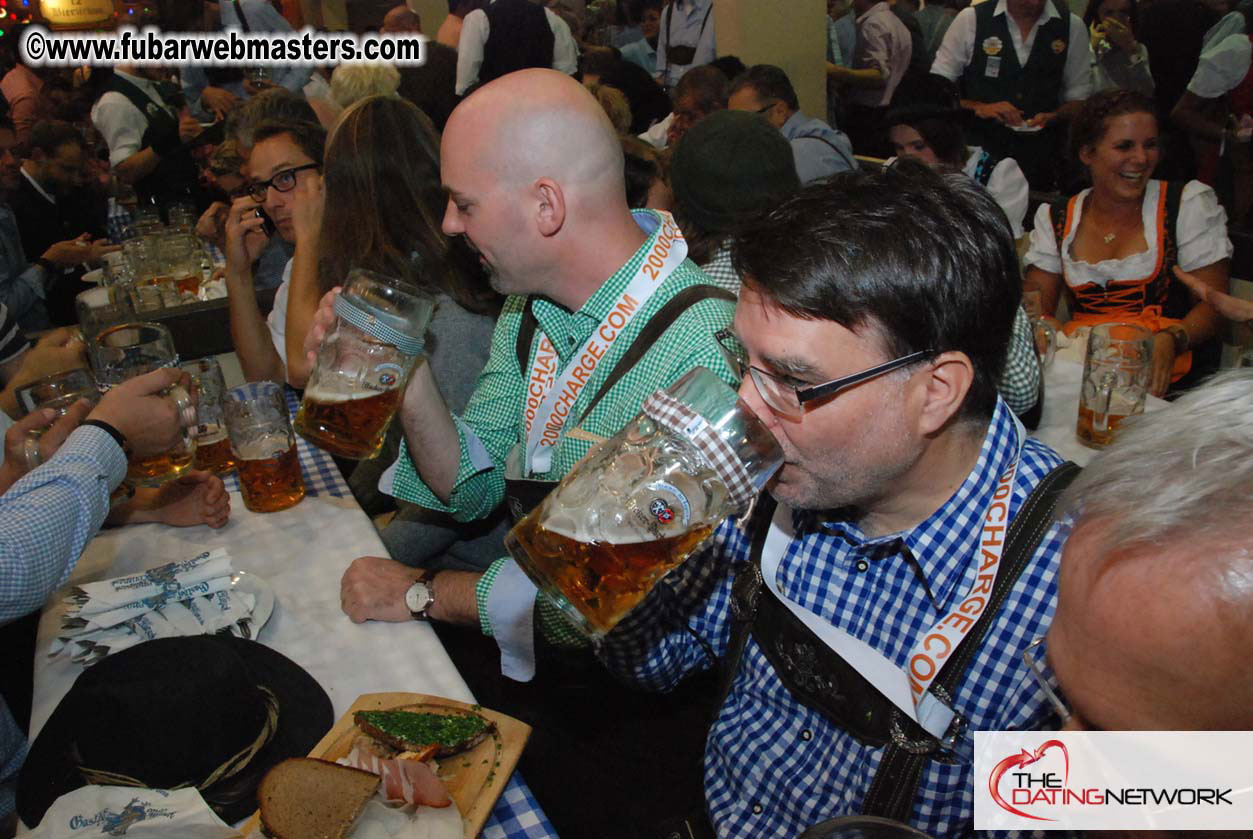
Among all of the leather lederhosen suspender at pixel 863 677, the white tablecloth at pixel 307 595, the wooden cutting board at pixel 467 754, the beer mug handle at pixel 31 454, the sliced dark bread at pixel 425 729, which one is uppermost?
the leather lederhosen suspender at pixel 863 677

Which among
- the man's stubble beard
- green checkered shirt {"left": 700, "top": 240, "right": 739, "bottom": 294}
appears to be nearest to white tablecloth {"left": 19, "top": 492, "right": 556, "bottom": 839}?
the man's stubble beard

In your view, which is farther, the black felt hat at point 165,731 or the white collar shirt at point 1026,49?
the white collar shirt at point 1026,49

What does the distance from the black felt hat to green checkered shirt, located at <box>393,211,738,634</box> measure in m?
0.52

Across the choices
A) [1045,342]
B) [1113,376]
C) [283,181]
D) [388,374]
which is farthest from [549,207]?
[283,181]

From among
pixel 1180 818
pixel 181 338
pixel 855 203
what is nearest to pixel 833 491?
pixel 855 203

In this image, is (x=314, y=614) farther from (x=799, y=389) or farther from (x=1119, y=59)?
(x=1119, y=59)

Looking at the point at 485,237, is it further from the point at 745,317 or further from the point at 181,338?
the point at 181,338

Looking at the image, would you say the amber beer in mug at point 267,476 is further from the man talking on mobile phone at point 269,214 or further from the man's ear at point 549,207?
the man talking on mobile phone at point 269,214

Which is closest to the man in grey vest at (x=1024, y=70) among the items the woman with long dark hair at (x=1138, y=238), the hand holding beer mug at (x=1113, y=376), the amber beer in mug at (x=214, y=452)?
the woman with long dark hair at (x=1138, y=238)

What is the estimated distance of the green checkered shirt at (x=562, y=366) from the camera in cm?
161

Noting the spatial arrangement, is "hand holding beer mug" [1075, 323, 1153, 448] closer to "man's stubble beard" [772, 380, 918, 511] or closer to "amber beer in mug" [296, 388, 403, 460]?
"man's stubble beard" [772, 380, 918, 511]

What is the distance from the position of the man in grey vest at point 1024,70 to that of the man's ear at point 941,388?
4.91 metres

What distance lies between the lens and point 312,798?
1056 mm

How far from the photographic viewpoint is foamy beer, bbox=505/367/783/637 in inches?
37.7
